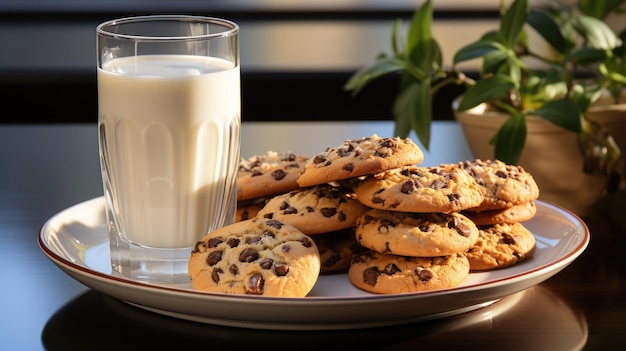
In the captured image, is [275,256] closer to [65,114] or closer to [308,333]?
[308,333]

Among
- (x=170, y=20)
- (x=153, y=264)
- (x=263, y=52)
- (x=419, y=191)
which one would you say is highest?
(x=170, y=20)

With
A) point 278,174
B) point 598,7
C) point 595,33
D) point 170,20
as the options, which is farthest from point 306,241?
point 598,7

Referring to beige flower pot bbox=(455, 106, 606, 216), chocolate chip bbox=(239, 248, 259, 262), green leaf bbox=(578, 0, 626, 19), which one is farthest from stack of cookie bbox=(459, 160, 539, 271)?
green leaf bbox=(578, 0, 626, 19)

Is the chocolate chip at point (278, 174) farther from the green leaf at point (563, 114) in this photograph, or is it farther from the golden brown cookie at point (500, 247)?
the green leaf at point (563, 114)

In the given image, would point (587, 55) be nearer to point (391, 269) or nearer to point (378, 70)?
point (378, 70)

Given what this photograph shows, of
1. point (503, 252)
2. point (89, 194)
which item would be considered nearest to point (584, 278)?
point (503, 252)

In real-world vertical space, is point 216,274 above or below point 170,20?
below
